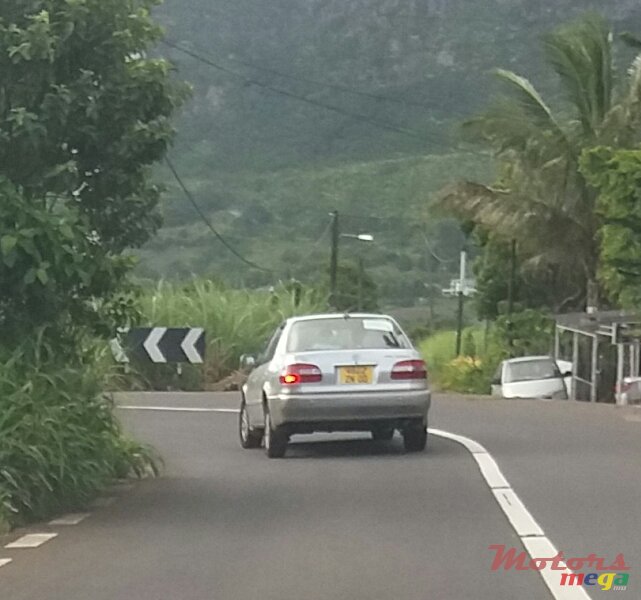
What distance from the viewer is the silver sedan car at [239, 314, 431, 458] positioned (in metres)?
17.2

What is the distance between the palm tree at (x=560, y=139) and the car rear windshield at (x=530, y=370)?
3.68 meters

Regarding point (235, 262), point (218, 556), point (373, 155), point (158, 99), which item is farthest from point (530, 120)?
point (373, 155)

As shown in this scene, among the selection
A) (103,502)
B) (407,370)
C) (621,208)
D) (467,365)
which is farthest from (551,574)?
(467,365)

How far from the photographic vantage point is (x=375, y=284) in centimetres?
7212

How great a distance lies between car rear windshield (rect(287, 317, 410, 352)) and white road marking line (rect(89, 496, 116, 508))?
4645 millimetres

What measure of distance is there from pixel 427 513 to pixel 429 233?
60231 millimetres

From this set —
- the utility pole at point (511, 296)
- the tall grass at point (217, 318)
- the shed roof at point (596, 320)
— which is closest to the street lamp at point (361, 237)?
the utility pole at point (511, 296)

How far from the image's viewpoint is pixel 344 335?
18.0 metres

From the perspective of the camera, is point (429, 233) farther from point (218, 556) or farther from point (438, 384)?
point (218, 556)

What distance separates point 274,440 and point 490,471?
10.3 feet

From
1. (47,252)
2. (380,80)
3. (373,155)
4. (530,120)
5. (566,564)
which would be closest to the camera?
(566,564)

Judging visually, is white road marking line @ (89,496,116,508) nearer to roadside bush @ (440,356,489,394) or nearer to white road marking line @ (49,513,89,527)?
white road marking line @ (49,513,89,527)

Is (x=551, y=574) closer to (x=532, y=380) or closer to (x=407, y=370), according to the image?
(x=407, y=370)

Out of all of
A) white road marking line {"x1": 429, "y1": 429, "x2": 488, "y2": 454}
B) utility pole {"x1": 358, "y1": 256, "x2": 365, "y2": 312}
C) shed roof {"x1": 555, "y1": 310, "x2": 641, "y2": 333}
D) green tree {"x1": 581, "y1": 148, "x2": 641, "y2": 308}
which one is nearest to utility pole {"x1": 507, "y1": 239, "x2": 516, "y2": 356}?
shed roof {"x1": 555, "y1": 310, "x2": 641, "y2": 333}
